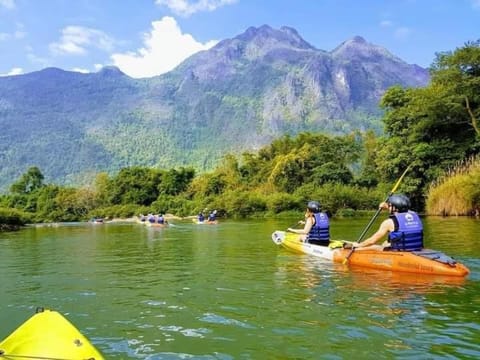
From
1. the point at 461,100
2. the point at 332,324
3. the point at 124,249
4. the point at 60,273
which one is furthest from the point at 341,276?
the point at 461,100

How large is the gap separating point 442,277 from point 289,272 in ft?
11.5

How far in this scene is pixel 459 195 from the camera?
3009 cm

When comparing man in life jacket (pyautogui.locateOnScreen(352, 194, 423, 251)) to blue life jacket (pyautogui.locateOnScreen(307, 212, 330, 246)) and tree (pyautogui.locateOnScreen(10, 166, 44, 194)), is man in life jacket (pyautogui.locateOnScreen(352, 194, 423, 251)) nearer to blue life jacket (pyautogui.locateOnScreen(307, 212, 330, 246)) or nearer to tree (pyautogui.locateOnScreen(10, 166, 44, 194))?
blue life jacket (pyautogui.locateOnScreen(307, 212, 330, 246))

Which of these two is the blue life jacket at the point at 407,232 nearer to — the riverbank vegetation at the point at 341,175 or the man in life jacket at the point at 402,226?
the man in life jacket at the point at 402,226

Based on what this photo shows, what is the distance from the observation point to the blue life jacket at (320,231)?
15.1 metres

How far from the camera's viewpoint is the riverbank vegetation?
1574 inches

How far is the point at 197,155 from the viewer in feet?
630

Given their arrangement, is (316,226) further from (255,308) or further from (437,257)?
(255,308)

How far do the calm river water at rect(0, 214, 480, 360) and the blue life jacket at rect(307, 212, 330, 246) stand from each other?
36.4 inches

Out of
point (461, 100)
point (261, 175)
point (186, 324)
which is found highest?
point (461, 100)

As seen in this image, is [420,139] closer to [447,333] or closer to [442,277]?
[442,277]

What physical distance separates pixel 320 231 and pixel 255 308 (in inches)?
287

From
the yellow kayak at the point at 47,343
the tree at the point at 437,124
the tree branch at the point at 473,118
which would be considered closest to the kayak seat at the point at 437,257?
the yellow kayak at the point at 47,343

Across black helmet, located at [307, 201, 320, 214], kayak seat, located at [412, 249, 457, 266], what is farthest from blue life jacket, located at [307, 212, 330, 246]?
kayak seat, located at [412, 249, 457, 266]
